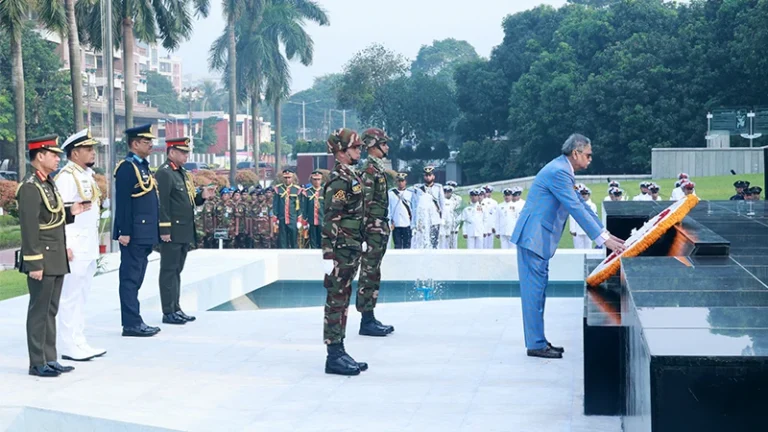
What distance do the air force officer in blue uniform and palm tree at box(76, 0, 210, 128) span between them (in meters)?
23.8

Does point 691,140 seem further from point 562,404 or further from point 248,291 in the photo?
point 562,404

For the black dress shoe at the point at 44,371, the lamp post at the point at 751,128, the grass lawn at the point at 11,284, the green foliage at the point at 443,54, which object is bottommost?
the grass lawn at the point at 11,284

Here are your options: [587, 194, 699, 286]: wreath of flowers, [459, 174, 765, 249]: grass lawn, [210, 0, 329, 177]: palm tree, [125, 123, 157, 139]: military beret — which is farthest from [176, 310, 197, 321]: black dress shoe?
[210, 0, 329, 177]: palm tree

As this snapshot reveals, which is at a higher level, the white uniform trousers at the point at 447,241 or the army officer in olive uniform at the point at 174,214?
the army officer in olive uniform at the point at 174,214

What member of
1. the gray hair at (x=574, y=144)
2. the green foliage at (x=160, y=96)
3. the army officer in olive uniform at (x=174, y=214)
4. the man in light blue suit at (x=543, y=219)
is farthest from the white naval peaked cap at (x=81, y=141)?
the green foliage at (x=160, y=96)

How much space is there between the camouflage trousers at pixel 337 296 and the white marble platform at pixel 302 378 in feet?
1.02

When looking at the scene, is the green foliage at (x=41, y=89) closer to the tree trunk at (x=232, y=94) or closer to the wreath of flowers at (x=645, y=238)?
the tree trunk at (x=232, y=94)

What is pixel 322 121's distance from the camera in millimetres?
147750

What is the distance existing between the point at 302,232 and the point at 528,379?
1235 centimetres

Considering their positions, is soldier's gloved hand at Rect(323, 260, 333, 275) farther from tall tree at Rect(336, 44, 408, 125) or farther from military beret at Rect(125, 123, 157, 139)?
tall tree at Rect(336, 44, 408, 125)

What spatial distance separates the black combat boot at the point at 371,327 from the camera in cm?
843

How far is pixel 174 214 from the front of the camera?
890 centimetres

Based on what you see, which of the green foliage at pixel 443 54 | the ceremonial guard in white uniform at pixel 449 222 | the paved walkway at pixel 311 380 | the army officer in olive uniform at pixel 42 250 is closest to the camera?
the paved walkway at pixel 311 380

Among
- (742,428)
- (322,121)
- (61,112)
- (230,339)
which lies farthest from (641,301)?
(322,121)
